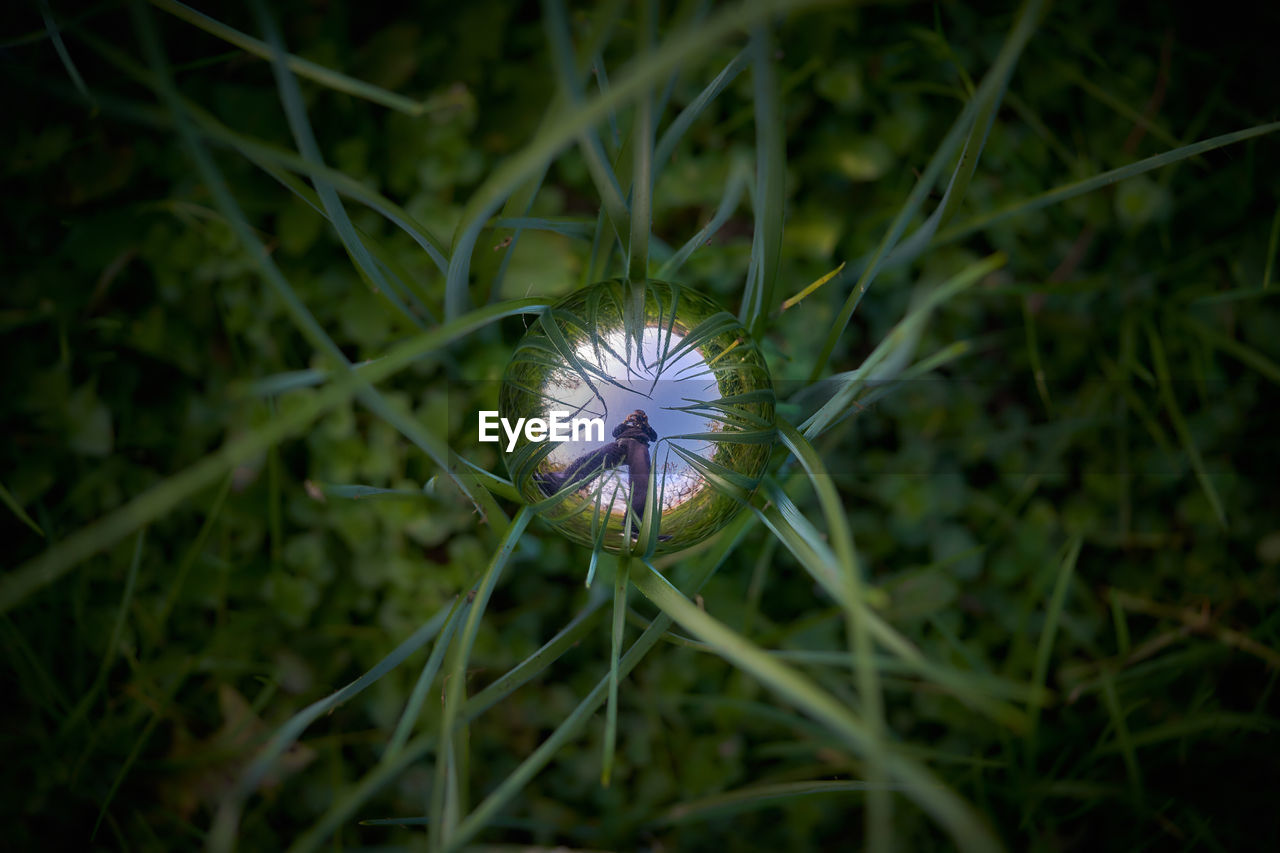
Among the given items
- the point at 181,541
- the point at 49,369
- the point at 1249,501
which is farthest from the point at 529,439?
the point at 1249,501

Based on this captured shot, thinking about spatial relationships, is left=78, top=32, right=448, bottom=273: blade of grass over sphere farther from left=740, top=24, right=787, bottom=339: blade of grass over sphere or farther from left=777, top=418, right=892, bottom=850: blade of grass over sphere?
left=777, top=418, right=892, bottom=850: blade of grass over sphere

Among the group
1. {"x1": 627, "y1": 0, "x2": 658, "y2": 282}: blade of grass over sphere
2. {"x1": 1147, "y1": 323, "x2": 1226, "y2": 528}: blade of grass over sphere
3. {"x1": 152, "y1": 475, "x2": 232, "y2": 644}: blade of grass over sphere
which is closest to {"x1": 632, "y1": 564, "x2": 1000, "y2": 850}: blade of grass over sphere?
{"x1": 627, "y1": 0, "x2": 658, "y2": 282}: blade of grass over sphere

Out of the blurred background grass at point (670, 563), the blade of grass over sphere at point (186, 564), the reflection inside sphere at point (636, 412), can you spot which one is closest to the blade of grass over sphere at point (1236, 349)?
the blurred background grass at point (670, 563)

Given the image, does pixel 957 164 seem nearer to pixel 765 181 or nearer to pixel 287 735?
pixel 765 181

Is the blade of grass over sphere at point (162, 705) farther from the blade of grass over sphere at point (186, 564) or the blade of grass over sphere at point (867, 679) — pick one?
→ the blade of grass over sphere at point (867, 679)

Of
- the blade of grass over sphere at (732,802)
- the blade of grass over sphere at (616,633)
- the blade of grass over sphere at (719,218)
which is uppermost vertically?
the blade of grass over sphere at (719,218)
